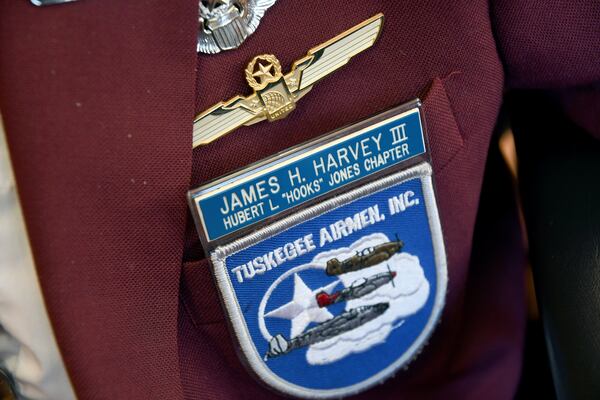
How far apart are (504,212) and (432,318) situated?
182 mm

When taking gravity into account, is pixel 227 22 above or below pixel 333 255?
above

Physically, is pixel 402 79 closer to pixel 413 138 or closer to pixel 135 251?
pixel 413 138

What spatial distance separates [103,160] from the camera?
43 centimetres

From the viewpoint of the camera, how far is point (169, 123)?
45 centimetres

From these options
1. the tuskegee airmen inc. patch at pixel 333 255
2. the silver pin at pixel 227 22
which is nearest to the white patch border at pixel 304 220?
the tuskegee airmen inc. patch at pixel 333 255

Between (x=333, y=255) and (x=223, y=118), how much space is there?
0.45ft

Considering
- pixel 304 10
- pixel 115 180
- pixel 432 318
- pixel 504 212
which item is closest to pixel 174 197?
pixel 115 180

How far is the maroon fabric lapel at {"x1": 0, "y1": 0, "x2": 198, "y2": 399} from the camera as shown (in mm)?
411

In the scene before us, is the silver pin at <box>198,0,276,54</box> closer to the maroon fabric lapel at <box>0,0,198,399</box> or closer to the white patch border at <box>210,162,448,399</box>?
the maroon fabric lapel at <box>0,0,198,399</box>

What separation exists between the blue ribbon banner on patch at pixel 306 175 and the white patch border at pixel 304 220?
1 cm

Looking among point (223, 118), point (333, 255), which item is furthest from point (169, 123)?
point (333, 255)

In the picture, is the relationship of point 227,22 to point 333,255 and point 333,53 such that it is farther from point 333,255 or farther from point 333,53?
point 333,255

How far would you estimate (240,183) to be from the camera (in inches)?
17.8

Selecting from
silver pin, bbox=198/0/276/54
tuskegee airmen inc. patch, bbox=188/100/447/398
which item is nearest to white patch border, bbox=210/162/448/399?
tuskegee airmen inc. patch, bbox=188/100/447/398
